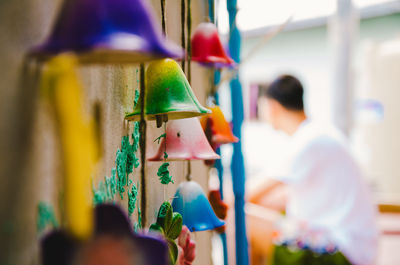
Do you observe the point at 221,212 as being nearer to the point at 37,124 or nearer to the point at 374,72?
the point at 37,124

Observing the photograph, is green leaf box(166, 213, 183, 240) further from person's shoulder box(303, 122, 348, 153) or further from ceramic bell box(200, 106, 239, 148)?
person's shoulder box(303, 122, 348, 153)

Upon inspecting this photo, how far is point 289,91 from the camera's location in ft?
5.51

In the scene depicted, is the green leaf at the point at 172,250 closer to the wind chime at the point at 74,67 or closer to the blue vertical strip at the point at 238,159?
the wind chime at the point at 74,67

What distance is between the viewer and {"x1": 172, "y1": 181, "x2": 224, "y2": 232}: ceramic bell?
1.62ft

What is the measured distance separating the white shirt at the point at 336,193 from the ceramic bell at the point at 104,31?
133 cm

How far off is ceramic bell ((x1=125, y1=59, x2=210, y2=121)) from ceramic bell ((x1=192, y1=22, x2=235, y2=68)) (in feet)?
0.55

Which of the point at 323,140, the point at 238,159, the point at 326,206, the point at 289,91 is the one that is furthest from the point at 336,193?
the point at 238,159

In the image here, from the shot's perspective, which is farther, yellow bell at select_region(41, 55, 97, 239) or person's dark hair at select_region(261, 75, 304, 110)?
person's dark hair at select_region(261, 75, 304, 110)

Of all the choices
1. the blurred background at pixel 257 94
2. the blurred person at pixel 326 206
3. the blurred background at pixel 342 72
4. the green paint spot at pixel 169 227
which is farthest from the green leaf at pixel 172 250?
the blurred background at pixel 342 72

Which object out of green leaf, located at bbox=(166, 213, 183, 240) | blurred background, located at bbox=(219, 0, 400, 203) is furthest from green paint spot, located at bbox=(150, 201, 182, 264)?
blurred background, located at bbox=(219, 0, 400, 203)

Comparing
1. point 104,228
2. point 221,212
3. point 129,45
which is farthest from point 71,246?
point 221,212

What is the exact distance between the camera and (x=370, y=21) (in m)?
3.75

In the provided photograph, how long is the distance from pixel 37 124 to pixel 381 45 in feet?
12.2

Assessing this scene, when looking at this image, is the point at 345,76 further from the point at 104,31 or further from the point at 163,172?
the point at 104,31
